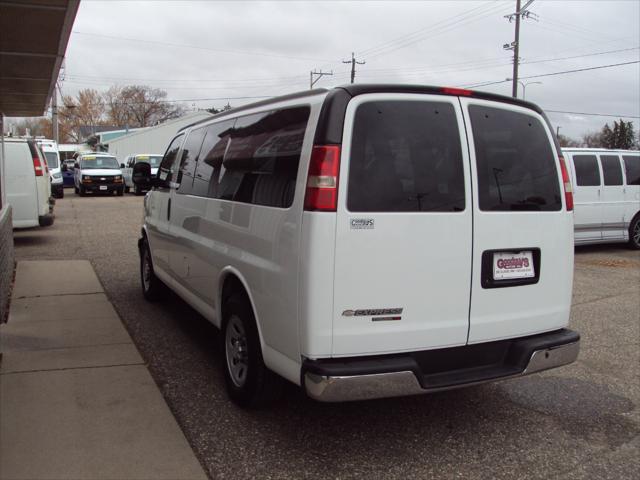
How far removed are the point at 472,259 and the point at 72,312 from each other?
4849 millimetres

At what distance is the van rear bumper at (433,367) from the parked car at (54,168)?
75.9 ft

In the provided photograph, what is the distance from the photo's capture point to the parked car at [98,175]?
27.4 metres

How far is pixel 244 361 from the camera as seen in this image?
396 cm

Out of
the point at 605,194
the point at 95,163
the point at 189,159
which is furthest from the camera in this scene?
the point at 95,163

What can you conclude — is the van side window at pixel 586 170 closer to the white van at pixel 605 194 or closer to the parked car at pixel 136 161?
the white van at pixel 605 194

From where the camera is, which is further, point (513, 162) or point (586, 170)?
point (586, 170)

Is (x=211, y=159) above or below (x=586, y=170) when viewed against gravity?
below

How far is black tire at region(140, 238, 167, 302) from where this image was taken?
6.79m

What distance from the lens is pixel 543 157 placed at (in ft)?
12.5

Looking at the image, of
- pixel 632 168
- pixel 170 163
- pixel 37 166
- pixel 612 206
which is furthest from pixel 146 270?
pixel 632 168

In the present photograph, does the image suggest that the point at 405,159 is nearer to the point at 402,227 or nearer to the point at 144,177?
the point at 402,227

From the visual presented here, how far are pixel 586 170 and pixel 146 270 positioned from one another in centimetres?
892

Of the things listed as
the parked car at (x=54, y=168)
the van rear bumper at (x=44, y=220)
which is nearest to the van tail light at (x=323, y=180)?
the van rear bumper at (x=44, y=220)

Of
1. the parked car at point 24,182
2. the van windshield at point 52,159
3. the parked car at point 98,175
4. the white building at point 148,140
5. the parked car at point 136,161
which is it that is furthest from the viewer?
the white building at point 148,140
